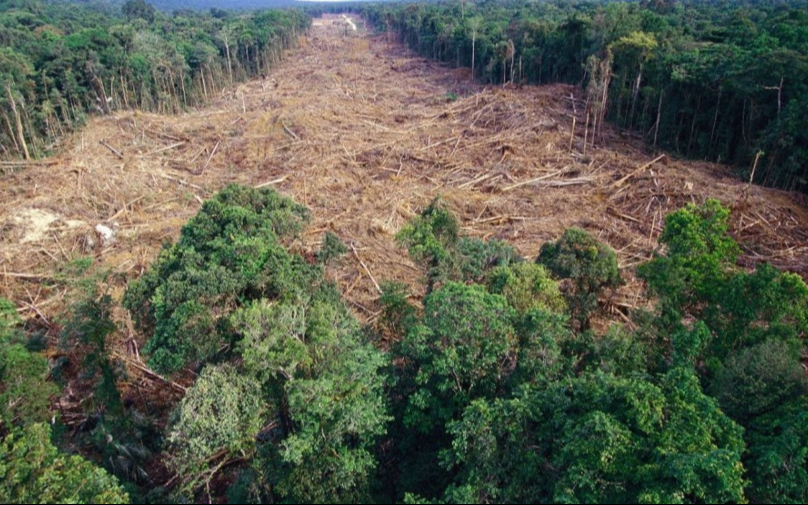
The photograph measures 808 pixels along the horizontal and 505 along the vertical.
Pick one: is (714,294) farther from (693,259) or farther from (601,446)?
(601,446)

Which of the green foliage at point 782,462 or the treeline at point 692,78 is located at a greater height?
the treeline at point 692,78

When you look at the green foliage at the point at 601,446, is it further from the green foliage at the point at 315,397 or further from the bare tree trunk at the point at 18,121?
the bare tree trunk at the point at 18,121

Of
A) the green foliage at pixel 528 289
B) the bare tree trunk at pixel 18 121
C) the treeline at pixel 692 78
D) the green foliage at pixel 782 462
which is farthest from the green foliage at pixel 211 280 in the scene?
the bare tree trunk at pixel 18 121

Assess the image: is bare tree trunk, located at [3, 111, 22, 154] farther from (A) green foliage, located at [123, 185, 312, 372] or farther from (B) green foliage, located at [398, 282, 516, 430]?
(B) green foliage, located at [398, 282, 516, 430]

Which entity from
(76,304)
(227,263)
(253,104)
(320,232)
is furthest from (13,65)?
(227,263)

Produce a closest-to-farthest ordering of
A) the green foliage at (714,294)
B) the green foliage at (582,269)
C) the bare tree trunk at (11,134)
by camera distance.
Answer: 1. the green foliage at (714,294)
2. the green foliage at (582,269)
3. the bare tree trunk at (11,134)

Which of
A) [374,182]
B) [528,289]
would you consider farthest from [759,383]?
[374,182]
